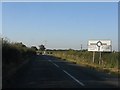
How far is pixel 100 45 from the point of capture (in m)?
65.6

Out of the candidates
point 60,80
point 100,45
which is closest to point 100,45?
point 100,45

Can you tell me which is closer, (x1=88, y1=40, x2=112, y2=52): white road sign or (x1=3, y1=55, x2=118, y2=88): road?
(x1=3, y1=55, x2=118, y2=88): road

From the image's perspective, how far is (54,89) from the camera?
650 inches

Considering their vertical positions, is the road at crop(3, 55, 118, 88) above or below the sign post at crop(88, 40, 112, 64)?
below

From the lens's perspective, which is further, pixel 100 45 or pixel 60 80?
pixel 100 45

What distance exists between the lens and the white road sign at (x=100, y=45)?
65.1m

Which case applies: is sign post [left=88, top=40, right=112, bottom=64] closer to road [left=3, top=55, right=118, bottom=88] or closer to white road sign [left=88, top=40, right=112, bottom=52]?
white road sign [left=88, top=40, right=112, bottom=52]

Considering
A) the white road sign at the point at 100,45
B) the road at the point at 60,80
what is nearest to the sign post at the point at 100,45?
the white road sign at the point at 100,45

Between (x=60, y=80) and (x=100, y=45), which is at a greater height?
(x=100, y=45)

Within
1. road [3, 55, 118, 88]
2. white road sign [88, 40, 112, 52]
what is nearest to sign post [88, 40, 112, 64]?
white road sign [88, 40, 112, 52]

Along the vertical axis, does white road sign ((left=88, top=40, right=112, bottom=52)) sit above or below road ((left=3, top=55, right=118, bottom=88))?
above

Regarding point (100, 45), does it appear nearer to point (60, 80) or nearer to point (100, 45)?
point (100, 45)

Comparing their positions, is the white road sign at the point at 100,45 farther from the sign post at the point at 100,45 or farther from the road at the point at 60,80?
the road at the point at 60,80

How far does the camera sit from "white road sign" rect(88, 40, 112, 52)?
65.1 metres
